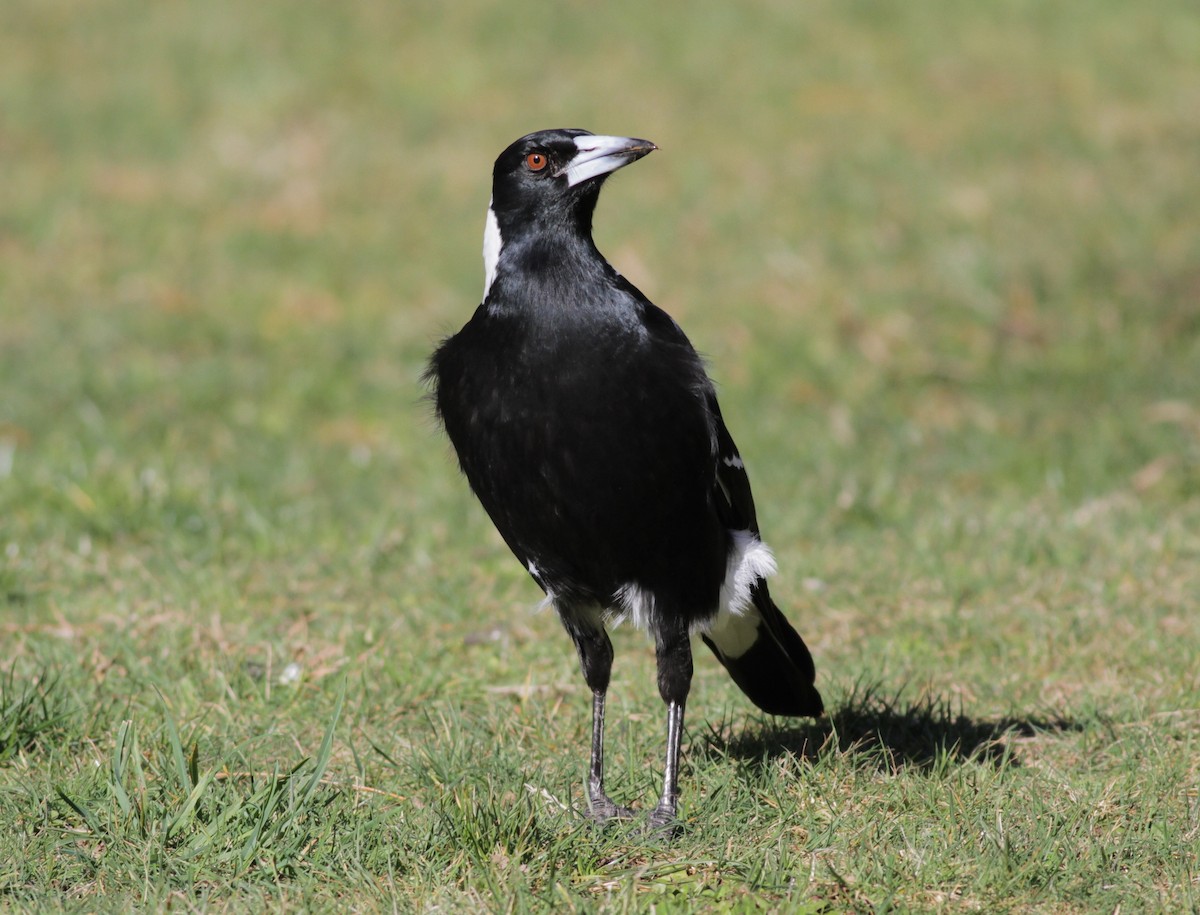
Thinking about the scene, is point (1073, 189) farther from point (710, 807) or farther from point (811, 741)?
point (710, 807)

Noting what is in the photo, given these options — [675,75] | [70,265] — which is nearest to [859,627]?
[70,265]

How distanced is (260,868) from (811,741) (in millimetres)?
1433

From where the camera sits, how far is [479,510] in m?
5.97

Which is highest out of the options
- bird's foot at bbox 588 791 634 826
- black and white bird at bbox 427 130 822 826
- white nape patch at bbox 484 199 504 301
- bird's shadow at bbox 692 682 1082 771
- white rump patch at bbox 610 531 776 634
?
white nape patch at bbox 484 199 504 301

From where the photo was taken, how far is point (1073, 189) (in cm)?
910

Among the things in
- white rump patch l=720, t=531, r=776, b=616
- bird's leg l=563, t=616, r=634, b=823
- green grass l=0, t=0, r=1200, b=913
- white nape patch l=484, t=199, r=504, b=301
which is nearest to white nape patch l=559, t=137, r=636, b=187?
white nape patch l=484, t=199, r=504, b=301

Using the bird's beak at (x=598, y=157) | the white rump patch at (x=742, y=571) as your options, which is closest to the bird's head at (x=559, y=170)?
the bird's beak at (x=598, y=157)

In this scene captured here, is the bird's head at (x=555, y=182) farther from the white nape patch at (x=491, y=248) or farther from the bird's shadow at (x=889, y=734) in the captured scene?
the bird's shadow at (x=889, y=734)

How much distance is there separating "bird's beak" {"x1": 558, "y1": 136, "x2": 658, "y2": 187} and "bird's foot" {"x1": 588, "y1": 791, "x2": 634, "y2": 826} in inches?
54.7

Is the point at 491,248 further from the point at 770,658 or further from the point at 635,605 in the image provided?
the point at 770,658

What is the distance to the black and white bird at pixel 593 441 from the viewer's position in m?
3.21

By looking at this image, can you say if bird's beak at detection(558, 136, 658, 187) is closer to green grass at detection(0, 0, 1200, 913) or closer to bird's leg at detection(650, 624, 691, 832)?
bird's leg at detection(650, 624, 691, 832)

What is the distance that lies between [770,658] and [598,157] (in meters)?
1.26

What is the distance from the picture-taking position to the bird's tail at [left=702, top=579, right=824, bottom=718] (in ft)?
11.9
